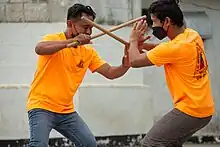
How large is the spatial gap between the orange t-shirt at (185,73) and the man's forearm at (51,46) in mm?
905

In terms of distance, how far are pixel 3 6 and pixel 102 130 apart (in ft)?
7.71

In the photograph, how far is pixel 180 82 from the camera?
541cm

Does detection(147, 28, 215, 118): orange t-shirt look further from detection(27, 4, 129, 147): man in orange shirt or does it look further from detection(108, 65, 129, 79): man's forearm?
detection(108, 65, 129, 79): man's forearm

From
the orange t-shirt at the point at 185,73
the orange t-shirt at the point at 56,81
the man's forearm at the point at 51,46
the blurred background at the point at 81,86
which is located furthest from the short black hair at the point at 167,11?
the blurred background at the point at 81,86

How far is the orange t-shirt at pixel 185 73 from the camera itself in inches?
213

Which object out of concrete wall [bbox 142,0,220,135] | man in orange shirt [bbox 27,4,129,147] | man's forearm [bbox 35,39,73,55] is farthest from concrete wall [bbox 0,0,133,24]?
man's forearm [bbox 35,39,73,55]

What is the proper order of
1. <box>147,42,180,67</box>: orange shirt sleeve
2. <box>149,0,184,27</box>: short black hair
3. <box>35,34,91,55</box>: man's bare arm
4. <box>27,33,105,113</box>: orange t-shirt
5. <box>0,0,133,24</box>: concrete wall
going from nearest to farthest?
<box>147,42,180,67</box>: orange shirt sleeve → <box>149,0,184,27</box>: short black hair → <box>35,34,91,55</box>: man's bare arm → <box>27,33,105,113</box>: orange t-shirt → <box>0,0,133,24</box>: concrete wall

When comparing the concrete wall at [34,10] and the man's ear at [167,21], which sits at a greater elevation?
the man's ear at [167,21]

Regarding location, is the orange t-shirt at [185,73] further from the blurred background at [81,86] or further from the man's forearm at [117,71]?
the blurred background at [81,86]

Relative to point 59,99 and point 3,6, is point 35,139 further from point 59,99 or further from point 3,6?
point 3,6

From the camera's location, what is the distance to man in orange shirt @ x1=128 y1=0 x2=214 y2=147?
5.40 meters

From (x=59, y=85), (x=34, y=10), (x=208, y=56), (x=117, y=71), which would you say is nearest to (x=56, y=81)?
(x=59, y=85)

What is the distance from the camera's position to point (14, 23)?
9656mm

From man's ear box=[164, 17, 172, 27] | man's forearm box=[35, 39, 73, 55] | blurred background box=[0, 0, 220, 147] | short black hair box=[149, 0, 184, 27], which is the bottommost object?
blurred background box=[0, 0, 220, 147]
